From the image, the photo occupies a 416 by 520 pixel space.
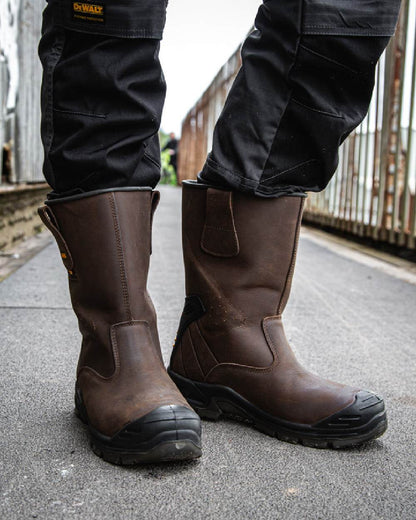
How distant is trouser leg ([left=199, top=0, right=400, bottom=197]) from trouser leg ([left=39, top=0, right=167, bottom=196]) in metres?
0.16

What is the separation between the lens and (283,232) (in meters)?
1.17

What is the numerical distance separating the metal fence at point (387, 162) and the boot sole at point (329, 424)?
2685mm

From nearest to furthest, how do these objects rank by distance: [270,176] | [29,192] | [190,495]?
[190,495], [270,176], [29,192]

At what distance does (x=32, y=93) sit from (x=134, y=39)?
3.44m

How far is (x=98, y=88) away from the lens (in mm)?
1028

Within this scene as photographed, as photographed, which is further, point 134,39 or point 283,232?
point 283,232

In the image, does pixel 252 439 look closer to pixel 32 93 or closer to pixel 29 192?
pixel 29 192

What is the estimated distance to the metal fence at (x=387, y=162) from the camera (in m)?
3.79

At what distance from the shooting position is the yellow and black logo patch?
993 mm

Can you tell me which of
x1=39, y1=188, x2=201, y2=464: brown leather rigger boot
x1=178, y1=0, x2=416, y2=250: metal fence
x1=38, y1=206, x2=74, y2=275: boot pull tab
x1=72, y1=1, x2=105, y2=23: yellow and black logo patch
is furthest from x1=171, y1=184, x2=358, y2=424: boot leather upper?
x1=178, y1=0, x2=416, y2=250: metal fence

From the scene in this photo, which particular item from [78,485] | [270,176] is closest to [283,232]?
[270,176]

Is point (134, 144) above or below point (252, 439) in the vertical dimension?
above

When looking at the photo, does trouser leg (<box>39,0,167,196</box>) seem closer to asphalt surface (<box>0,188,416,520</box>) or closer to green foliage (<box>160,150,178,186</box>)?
asphalt surface (<box>0,188,416,520</box>)

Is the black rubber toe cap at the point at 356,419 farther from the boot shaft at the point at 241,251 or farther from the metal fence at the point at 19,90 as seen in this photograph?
the metal fence at the point at 19,90
